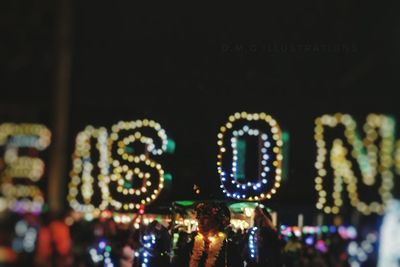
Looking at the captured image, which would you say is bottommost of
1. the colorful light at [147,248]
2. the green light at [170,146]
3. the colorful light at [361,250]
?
the colorful light at [147,248]

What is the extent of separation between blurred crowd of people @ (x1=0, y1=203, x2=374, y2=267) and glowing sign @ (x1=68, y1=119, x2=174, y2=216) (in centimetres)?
29

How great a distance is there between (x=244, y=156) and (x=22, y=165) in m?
2.25

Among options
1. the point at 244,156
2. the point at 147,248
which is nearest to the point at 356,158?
the point at 244,156

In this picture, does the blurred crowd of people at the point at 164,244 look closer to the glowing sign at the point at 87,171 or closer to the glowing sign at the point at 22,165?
the glowing sign at the point at 87,171

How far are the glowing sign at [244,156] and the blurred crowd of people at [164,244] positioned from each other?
19.1 inches

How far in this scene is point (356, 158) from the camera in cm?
604

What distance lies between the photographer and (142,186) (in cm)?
659

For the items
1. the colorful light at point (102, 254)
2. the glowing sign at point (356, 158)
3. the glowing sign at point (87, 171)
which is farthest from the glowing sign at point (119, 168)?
the glowing sign at point (356, 158)

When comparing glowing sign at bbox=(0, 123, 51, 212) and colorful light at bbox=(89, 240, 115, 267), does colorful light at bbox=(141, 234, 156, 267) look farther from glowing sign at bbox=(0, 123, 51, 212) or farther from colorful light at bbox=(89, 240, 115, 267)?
glowing sign at bbox=(0, 123, 51, 212)

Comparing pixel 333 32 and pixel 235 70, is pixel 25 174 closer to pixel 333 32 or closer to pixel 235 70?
pixel 235 70

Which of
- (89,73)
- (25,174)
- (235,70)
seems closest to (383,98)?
(235,70)

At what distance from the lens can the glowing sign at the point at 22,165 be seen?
618 centimetres

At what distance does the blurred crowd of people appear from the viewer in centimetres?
567

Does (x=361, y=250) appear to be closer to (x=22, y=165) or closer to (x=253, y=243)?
(x=253, y=243)
